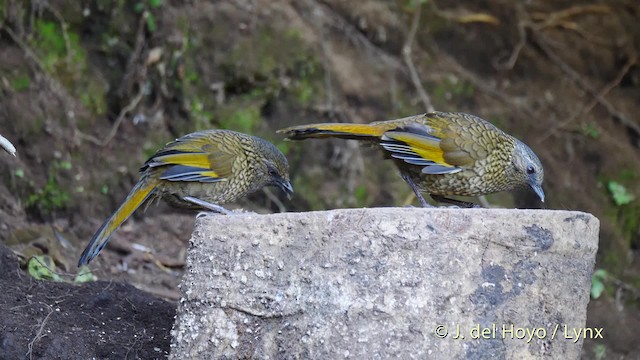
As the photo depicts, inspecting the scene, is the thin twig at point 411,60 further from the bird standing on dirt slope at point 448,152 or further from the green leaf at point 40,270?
the green leaf at point 40,270

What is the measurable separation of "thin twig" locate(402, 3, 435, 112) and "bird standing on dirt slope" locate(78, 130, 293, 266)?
3079mm

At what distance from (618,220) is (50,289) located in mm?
4996

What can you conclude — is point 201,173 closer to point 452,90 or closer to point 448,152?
point 448,152

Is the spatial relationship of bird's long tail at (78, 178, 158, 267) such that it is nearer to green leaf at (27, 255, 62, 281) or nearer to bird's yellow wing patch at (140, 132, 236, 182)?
bird's yellow wing patch at (140, 132, 236, 182)

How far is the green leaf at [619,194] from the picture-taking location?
788cm

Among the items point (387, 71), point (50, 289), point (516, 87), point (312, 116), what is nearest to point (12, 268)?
point (50, 289)

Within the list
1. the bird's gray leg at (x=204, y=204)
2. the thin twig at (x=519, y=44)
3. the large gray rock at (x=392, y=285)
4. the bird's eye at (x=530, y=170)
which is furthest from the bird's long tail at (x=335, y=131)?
the thin twig at (x=519, y=44)

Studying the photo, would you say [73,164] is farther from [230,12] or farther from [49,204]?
[230,12]

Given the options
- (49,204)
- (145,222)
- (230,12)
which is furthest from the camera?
(230,12)

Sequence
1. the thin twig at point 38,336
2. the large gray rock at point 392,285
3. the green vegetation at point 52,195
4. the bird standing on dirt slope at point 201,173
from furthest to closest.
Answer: the green vegetation at point 52,195 < the bird standing on dirt slope at point 201,173 < the thin twig at point 38,336 < the large gray rock at point 392,285

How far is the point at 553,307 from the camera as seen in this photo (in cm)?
377

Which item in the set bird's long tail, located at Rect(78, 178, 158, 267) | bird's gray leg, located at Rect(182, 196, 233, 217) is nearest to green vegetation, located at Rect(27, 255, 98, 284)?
bird's long tail, located at Rect(78, 178, 158, 267)

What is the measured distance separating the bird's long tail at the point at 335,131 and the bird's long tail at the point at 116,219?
30.8 inches

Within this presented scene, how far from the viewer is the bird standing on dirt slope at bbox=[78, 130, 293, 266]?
484 cm
